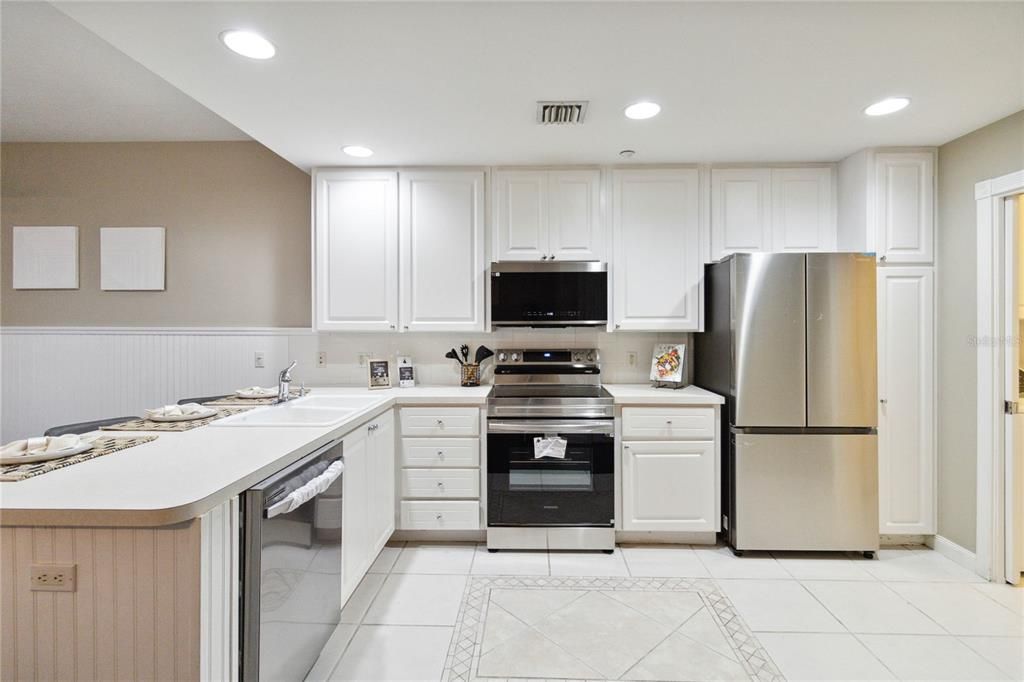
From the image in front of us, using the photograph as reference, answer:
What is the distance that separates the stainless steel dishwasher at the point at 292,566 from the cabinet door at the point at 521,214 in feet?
5.56

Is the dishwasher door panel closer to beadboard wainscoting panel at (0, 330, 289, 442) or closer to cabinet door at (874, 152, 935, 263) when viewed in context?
cabinet door at (874, 152, 935, 263)

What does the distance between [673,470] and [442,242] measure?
1.95 meters

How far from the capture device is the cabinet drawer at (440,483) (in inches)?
112

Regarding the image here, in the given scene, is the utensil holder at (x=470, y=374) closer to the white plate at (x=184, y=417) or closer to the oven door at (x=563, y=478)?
the oven door at (x=563, y=478)

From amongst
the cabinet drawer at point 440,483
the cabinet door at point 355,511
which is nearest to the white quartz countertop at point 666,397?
the cabinet drawer at point 440,483

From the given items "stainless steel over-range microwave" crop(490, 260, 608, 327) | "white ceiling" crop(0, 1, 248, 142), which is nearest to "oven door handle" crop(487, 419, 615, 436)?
"stainless steel over-range microwave" crop(490, 260, 608, 327)

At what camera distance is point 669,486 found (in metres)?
2.80

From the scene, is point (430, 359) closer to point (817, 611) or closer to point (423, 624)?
point (423, 624)

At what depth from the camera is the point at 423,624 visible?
2080 millimetres

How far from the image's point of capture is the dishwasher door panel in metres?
2.65

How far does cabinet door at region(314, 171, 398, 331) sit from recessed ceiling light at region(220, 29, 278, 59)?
1269 millimetres

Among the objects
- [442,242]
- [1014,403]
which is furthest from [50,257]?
[1014,403]

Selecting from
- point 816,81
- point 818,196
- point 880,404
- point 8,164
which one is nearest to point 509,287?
point 816,81

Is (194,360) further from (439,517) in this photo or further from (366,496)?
(439,517)
